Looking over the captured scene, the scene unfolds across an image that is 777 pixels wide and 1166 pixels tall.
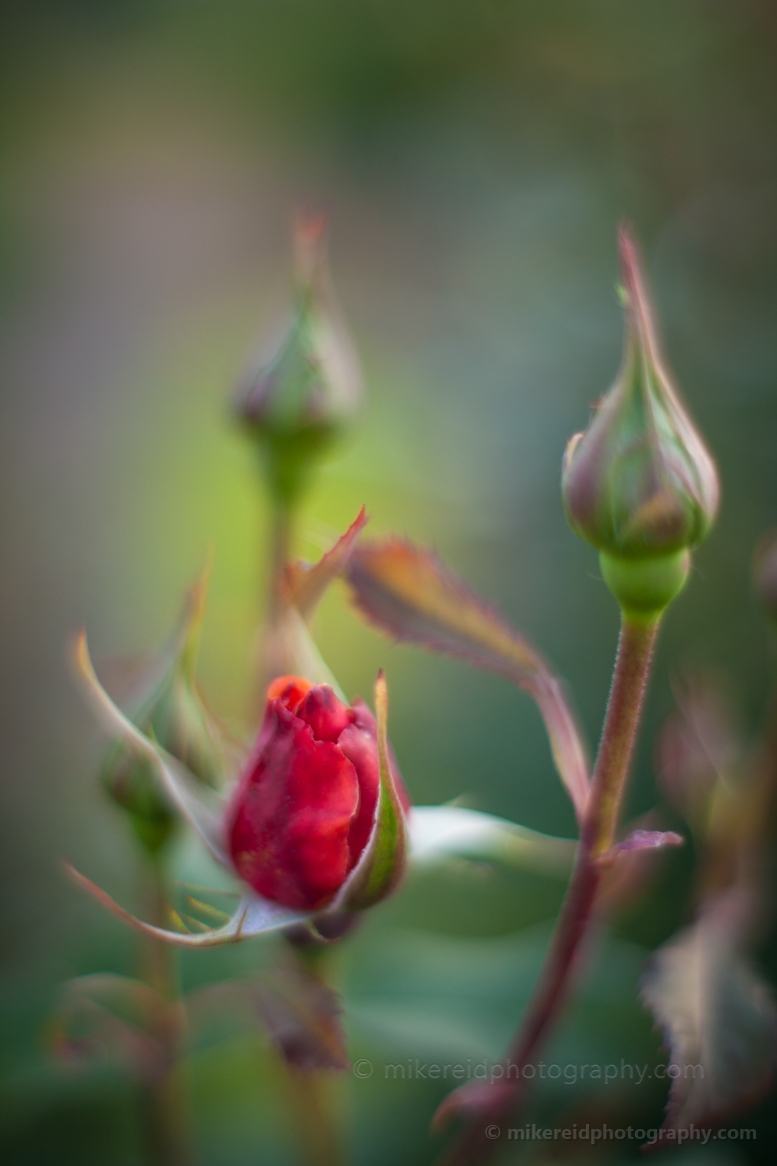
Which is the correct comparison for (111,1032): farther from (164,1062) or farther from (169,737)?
(169,737)

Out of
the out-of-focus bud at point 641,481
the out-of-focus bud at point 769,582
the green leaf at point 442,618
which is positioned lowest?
the green leaf at point 442,618

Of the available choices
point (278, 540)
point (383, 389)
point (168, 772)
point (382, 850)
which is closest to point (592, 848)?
point (382, 850)

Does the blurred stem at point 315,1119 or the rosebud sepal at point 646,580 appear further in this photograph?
the blurred stem at point 315,1119

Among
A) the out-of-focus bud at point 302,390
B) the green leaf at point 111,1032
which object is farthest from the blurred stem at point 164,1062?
the out-of-focus bud at point 302,390

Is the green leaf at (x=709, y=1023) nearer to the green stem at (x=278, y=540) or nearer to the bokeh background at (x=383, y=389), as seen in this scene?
the bokeh background at (x=383, y=389)

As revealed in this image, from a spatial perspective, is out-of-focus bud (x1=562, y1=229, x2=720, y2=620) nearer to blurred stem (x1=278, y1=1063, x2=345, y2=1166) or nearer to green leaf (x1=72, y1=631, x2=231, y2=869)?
green leaf (x1=72, y1=631, x2=231, y2=869)

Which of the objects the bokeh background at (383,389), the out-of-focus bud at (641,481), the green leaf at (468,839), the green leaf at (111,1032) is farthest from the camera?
the bokeh background at (383,389)
